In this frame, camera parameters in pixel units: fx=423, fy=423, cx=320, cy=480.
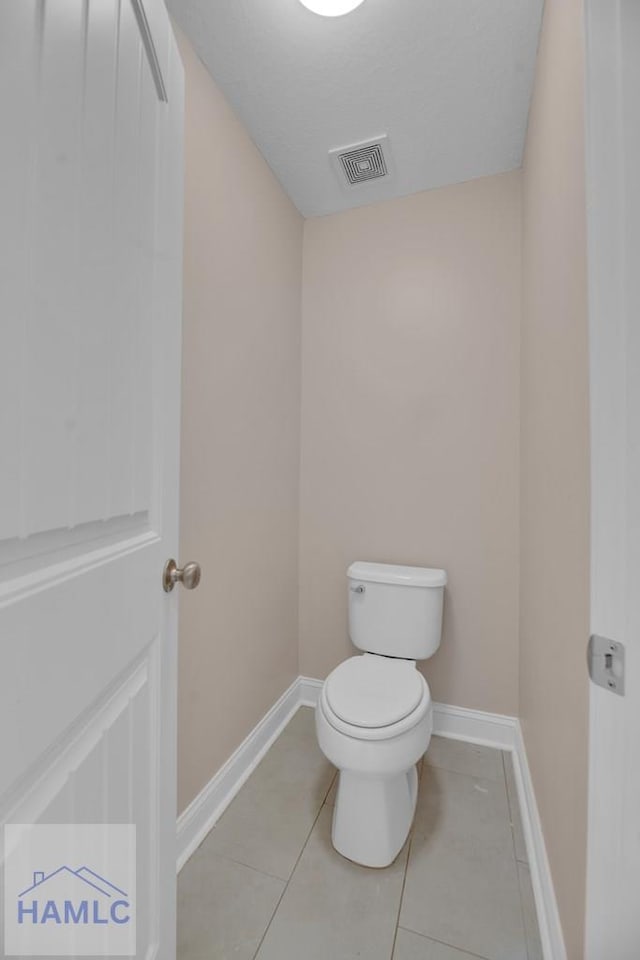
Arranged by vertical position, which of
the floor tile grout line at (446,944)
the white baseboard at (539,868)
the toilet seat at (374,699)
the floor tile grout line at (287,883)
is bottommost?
the floor tile grout line at (446,944)

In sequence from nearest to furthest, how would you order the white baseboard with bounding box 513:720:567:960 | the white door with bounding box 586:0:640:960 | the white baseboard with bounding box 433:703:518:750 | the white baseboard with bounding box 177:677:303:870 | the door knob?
the white door with bounding box 586:0:640:960, the door knob, the white baseboard with bounding box 513:720:567:960, the white baseboard with bounding box 177:677:303:870, the white baseboard with bounding box 433:703:518:750

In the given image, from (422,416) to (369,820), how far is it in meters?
1.45

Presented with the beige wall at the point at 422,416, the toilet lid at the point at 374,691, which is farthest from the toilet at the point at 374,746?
the beige wall at the point at 422,416

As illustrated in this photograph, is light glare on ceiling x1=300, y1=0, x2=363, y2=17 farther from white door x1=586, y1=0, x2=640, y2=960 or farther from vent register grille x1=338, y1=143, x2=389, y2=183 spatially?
white door x1=586, y1=0, x2=640, y2=960

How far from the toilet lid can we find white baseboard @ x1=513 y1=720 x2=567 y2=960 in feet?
1.52

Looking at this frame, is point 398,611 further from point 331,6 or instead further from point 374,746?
point 331,6

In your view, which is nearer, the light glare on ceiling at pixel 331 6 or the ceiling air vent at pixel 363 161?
the light glare on ceiling at pixel 331 6

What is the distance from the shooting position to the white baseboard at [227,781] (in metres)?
1.24

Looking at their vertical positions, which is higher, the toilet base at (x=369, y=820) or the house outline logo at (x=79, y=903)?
the house outline logo at (x=79, y=903)

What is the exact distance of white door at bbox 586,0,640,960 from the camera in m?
0.58

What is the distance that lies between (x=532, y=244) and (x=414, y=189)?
69 centimetres

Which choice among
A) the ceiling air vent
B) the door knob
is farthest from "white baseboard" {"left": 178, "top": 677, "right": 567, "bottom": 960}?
the ceiling air vent

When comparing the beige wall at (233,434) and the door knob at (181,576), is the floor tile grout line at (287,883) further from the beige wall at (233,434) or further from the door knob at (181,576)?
the door knob at (181,576)

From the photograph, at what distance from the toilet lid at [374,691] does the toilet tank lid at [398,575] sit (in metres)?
0.29
